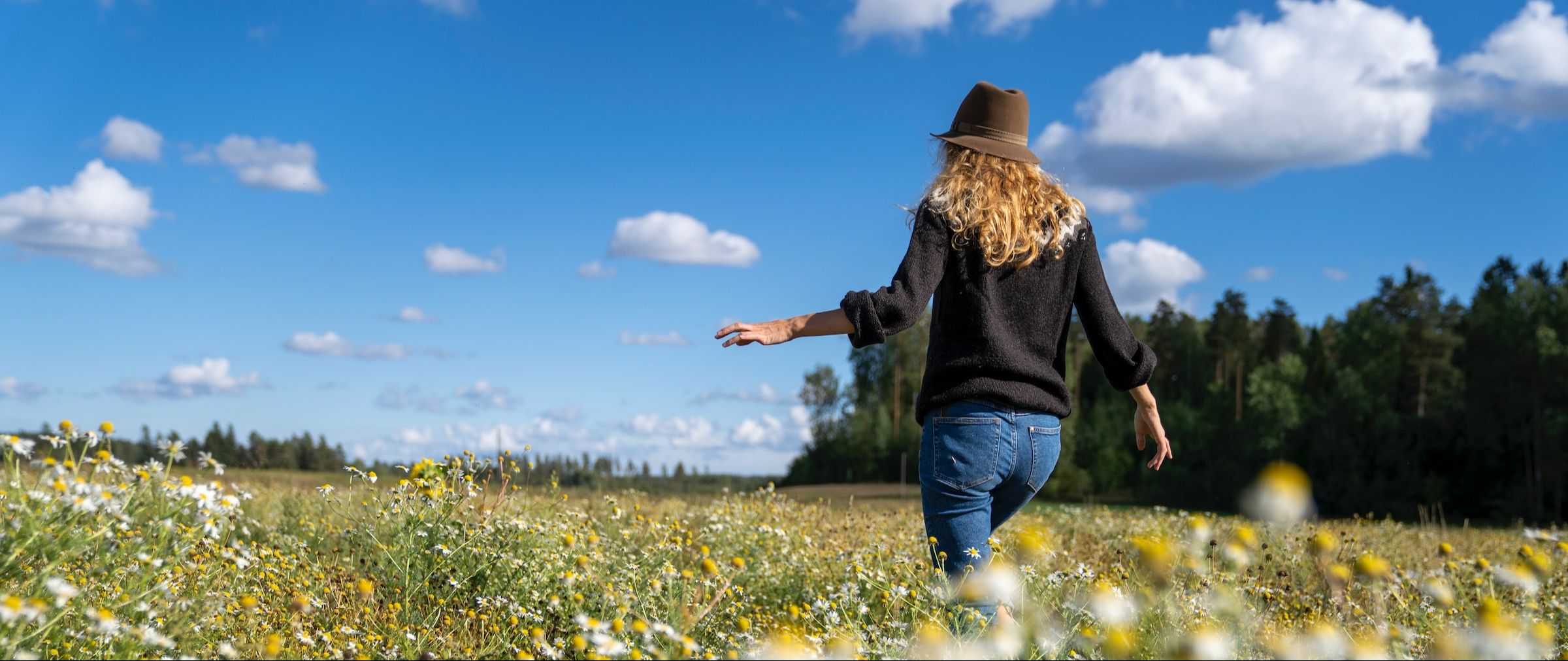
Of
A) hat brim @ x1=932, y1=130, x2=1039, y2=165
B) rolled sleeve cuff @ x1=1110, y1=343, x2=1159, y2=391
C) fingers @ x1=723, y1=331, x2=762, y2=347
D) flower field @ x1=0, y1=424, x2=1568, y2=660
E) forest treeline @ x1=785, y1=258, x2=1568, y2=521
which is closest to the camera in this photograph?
flower field @ x1=0, y1=424, x2=1568, y2=660

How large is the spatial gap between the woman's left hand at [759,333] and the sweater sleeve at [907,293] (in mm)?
209

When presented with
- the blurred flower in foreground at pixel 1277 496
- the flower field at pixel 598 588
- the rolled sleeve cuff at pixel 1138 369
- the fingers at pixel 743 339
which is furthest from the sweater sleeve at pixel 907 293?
the blurred flower in foreground at pixel 1277 496

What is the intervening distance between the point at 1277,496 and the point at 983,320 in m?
1.42

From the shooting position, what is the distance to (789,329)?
3.35 m

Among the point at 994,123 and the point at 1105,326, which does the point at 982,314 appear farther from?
the point at 994,123

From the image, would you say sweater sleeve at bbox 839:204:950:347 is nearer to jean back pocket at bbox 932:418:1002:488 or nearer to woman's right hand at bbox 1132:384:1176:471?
jean back pocket at bbox 932:418:1002:488

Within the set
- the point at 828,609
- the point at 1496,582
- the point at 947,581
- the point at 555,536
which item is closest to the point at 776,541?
the point at 555,536

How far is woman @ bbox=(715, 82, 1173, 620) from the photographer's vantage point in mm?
3500

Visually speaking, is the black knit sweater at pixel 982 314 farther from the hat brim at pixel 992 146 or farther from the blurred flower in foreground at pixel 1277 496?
A: the blurred flower in foreground at pixel 1277 496

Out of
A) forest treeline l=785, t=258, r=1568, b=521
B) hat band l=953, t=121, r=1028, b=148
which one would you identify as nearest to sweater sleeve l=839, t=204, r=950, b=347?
hat band l=953, t=121, r=1028, b=148

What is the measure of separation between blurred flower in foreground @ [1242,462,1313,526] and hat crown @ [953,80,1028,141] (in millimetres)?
1936

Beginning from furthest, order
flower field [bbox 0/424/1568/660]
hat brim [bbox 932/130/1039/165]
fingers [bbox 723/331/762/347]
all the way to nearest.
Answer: hat brim [bbox 932/130/1039/165], fingers [bbox 723/331/762/347], flower field [bbox 0/424/1568/660]

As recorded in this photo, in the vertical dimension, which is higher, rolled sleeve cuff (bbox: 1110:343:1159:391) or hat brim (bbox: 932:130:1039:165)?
hat brim (bbox: 932:130:1039:165)

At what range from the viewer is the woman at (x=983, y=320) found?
11.5 ft
